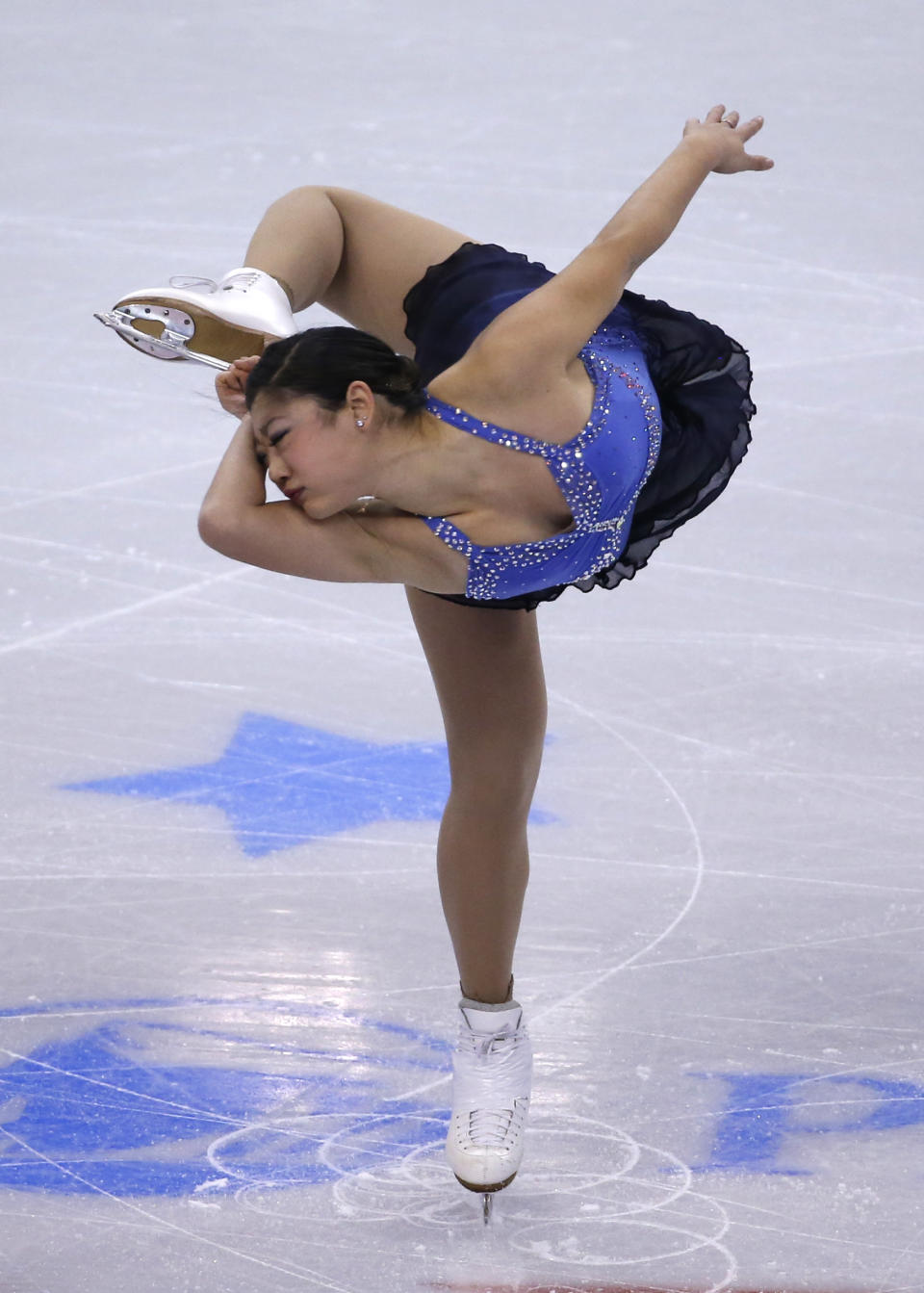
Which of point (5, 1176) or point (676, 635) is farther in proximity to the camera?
point (676, 635)

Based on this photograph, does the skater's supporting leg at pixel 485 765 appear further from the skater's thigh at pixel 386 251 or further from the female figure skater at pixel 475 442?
the skater's thigh at pixel 386 251

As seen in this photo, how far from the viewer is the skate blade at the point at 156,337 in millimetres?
2059

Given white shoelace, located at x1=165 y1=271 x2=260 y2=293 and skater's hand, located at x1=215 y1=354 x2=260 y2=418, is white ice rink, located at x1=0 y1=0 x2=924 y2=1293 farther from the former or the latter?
white shoelace, located at x1=165 y1=271 x2=260 y2=293

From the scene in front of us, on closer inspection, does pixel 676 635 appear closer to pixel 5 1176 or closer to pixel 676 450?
pixel 676 450

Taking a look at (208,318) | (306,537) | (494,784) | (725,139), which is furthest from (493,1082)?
(725,139)

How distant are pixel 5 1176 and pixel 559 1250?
69 centimetres

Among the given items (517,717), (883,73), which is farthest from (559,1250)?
(883,73)

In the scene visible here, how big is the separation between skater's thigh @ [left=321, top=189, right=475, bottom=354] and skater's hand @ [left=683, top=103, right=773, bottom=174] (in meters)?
0.34

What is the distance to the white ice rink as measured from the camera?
85.2 inches

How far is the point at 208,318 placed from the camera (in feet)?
6.74

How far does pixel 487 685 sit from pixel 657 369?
0.44 meters

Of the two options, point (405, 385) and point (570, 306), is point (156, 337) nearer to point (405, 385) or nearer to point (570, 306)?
point (405, 385)

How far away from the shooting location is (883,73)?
21.6ft

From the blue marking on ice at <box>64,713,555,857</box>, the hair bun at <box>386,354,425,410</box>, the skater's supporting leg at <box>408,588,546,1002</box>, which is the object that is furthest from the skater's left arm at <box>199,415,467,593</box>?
the blue marking on ice at <box>64,713,555,857</box>
